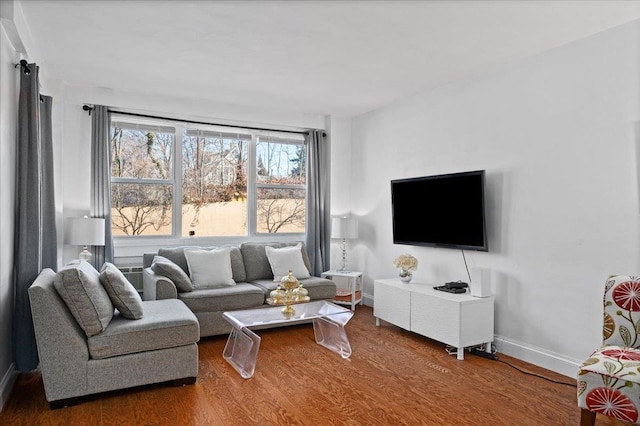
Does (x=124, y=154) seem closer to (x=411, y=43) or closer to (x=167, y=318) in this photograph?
(x=167, y=318)

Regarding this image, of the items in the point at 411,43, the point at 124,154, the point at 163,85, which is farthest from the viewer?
the point at 124,154

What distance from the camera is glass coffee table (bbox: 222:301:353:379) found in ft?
10.9

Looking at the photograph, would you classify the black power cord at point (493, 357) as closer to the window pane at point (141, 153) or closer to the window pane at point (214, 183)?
the window pane at point (214, 183)

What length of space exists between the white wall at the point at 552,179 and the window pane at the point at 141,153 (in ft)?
10.1

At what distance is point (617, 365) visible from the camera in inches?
92.9

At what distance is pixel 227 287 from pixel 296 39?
8.54 feet

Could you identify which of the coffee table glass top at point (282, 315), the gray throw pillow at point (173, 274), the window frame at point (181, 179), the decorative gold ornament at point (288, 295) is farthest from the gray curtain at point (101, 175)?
the decorative gold ornament at point (288, 295)

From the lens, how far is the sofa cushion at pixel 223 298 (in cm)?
411

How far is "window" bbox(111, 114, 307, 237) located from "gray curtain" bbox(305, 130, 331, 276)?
0.22 metres

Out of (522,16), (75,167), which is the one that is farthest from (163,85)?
(522,16)

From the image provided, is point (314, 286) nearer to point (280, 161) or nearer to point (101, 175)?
point (280, 161)

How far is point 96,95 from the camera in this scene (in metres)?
4.66

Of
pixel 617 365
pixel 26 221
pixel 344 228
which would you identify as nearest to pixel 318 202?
pixel 344 228

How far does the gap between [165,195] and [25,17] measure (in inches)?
101
